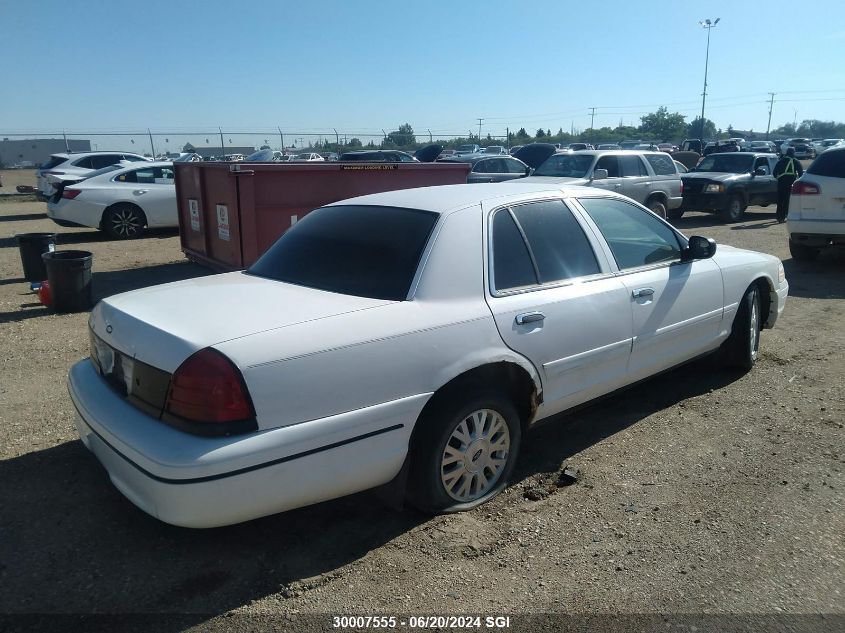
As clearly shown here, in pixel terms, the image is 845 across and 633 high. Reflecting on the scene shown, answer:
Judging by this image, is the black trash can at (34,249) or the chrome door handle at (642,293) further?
the black trash can at (34,249)

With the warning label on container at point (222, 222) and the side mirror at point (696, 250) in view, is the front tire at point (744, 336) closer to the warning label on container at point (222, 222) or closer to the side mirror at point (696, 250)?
the side mirror at point (696, 250)

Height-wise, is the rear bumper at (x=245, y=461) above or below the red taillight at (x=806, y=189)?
below

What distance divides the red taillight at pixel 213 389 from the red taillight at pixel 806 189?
32.0ft

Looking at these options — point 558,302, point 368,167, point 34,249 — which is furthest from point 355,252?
point 34,249

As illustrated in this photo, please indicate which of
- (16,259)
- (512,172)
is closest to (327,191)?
(16,259)

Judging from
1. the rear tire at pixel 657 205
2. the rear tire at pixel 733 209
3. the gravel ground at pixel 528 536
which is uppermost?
the rear tire at pixel 657 205

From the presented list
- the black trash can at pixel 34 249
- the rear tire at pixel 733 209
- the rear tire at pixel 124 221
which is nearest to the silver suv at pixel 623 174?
the rear tire at pixel 733 209

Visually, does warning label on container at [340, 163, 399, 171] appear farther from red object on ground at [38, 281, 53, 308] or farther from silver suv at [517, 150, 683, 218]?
silver suv at [517, 150, 683, 218]

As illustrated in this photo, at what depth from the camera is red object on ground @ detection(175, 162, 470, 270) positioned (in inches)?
314

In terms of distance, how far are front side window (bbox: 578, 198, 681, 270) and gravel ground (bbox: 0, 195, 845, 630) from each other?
1115 millimetres

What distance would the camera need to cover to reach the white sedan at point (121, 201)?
13.0m

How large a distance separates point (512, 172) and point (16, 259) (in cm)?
1431

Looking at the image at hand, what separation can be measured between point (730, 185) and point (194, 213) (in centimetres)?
1287

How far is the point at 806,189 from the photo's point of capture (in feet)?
32.4
